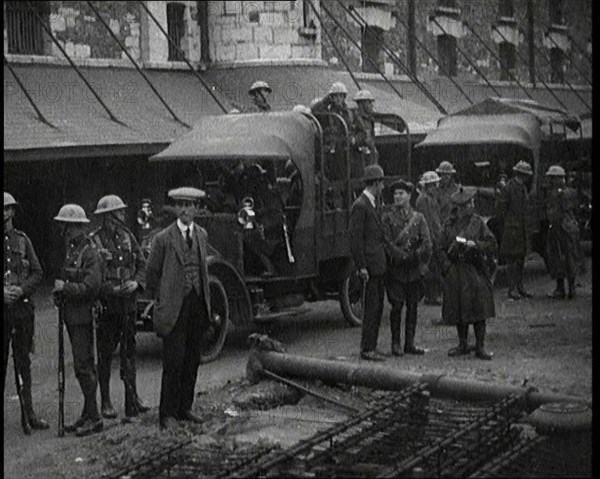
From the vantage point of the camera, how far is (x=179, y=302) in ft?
24.9

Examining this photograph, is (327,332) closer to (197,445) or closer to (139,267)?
(139,267)

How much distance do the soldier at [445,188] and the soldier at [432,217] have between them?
0.22ft

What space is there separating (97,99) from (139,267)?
687cm

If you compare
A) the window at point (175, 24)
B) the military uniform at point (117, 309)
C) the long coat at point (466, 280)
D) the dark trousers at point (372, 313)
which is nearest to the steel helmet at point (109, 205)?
the military uniform at point (117, 309)

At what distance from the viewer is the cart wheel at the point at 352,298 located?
1182 cm

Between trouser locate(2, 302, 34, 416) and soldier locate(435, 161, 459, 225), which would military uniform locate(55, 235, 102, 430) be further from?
soldier locate(435, 161, 459, 225)

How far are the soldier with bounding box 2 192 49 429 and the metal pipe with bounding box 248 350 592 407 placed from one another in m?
1.74

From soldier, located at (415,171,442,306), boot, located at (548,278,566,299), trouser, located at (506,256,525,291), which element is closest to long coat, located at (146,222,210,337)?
soldier, located at (415,171,442,306)

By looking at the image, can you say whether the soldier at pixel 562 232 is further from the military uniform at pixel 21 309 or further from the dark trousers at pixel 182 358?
the military uniform at pixel 21 309

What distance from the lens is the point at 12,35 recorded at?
1405 cm

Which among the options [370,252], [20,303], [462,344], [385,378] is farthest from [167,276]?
[462,344]

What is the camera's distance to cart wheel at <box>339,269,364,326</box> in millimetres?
11820

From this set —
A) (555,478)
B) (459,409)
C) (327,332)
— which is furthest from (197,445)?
(327,332)

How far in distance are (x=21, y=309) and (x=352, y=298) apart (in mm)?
5021
